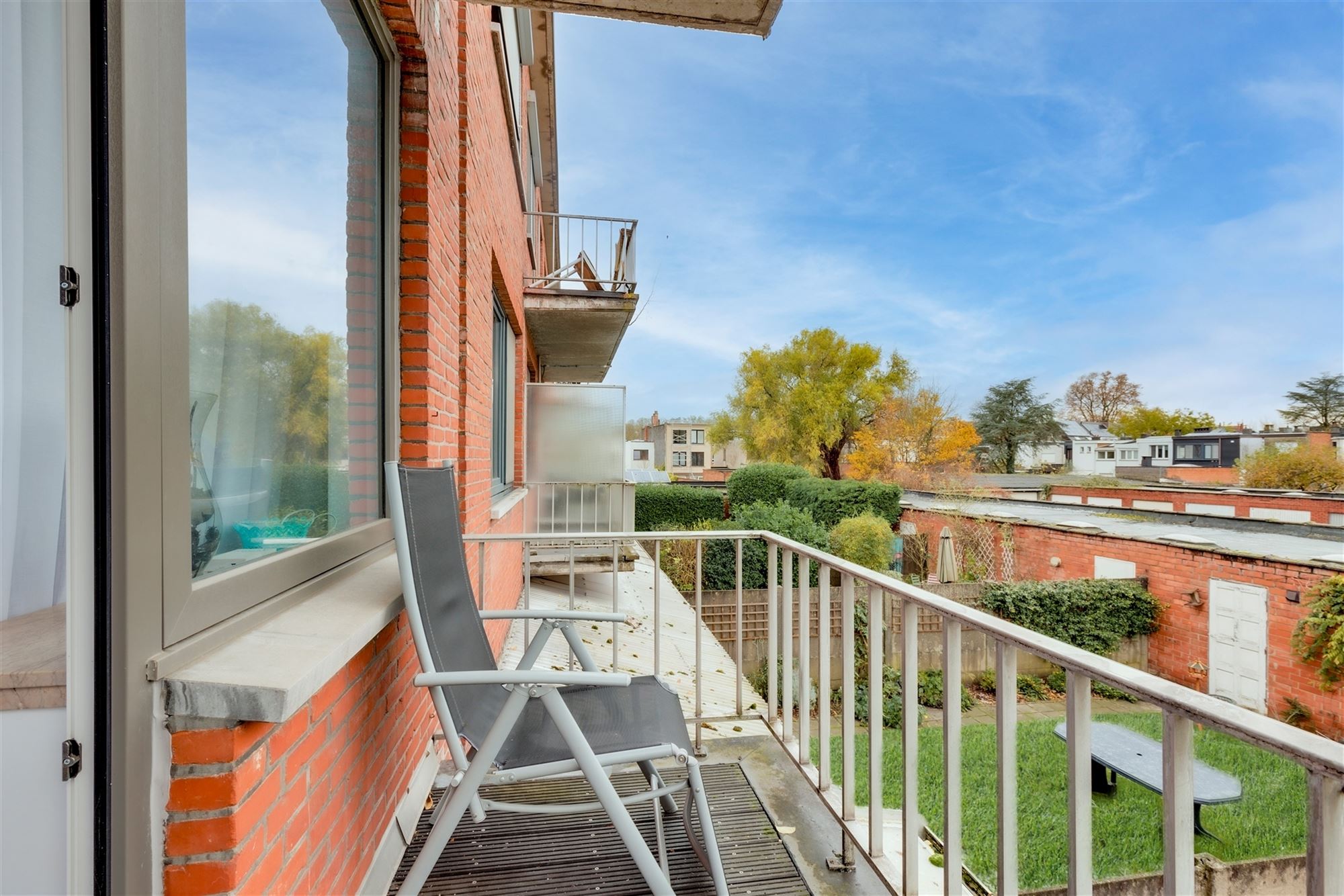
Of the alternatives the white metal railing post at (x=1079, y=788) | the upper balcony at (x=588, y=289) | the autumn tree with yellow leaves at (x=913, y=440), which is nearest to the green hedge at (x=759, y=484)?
the upper balcony at (x=588, y=289)

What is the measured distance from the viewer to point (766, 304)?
47.4 metres

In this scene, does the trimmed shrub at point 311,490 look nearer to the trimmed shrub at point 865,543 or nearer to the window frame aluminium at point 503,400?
the window frame aluminium at point 503,400

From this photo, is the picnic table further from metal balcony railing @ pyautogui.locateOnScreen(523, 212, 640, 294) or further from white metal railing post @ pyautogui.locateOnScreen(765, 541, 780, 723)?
metal balcony railing @ pyautogui.locateOnScreen(523, 212, 640, 294)

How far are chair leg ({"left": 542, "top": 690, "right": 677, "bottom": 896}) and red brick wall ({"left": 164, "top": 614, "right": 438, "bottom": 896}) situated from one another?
1.49 feet

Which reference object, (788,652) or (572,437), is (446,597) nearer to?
(788,652)

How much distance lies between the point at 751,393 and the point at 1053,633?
58.1ft

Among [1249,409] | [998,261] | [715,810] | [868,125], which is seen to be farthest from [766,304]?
[715,810]

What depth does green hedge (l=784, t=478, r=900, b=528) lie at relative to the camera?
42.3ft

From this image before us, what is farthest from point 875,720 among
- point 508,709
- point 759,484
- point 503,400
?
point 759,484

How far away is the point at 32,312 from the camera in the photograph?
73cm

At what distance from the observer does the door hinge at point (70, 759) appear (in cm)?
76

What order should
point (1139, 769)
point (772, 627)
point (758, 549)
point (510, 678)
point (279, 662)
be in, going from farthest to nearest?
point (758, 549), point (1139, 769), point (772, 627), point (510, 678), point (279, 662)

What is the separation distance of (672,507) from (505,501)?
9.49 m

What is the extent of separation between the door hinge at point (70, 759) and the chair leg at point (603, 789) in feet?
2.62
